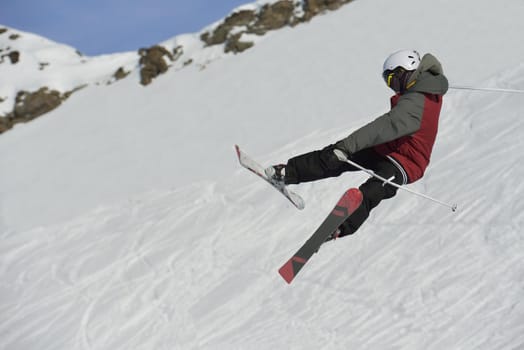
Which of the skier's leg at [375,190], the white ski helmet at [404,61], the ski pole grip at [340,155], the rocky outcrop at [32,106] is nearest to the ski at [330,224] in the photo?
the skier's leg at [375,190]

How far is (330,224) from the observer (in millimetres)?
5414

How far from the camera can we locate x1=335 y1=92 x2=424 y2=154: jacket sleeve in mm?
5129

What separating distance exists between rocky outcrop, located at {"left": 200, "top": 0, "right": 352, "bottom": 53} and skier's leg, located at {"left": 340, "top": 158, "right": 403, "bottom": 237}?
57.0 ft

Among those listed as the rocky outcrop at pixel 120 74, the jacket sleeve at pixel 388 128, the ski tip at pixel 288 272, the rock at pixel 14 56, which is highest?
the rock at pixel 14 56

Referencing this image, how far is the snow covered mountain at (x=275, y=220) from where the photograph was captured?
27.0ft

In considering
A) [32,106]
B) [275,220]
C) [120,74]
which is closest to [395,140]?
[275,220]

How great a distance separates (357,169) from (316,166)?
1.40 ft

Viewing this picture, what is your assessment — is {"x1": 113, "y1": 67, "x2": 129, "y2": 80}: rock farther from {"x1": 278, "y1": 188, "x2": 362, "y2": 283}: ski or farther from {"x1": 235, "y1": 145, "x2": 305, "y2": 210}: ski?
{"x1": 278, "y1": 188, "x2": 362, "y2": 283}: ski

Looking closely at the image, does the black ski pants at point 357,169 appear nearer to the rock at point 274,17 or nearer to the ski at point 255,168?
the ski at point 255,168

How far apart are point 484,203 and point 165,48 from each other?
1836 cm

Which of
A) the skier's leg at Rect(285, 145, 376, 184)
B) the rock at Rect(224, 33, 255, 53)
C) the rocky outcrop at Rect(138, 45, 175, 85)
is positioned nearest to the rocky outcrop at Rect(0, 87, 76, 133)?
the rocky outcrop at Rect(138, 45, 175, 85)

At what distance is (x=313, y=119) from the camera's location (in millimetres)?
14523

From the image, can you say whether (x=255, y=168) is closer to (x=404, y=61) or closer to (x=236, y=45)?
(x=404, y=61)

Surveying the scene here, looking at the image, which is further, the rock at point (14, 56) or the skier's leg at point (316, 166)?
the rock at point (14, 56)
